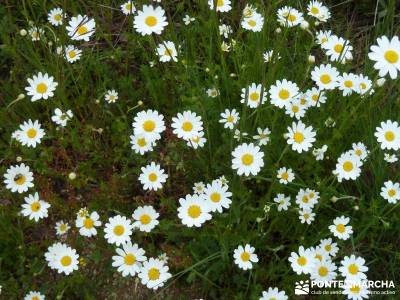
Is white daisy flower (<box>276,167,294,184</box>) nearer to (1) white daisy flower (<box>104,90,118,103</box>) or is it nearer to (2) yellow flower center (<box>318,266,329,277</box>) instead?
(2) yellow flower center (<box>318,266,329,277</box>)

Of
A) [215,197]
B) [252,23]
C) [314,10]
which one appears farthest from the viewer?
[314,10]

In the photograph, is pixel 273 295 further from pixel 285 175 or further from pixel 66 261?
pixel 66 261

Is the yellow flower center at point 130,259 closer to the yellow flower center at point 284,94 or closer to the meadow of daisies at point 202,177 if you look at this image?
the meadow of daisies at point 202,177

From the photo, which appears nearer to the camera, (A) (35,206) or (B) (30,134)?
(A) (35,206)

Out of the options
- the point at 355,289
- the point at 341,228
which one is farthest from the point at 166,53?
the point at 355,289

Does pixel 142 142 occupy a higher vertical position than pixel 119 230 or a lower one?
higher

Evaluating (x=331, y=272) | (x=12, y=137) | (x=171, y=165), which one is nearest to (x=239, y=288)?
(x=331, y=272)

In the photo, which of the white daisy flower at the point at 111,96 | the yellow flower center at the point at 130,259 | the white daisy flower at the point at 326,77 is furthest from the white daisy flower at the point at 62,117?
the white daisy flower at the point at 326,77

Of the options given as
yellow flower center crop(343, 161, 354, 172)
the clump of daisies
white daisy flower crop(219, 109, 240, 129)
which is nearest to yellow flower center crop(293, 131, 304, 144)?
yellow flower center crop(343, 161, 354, 172)
